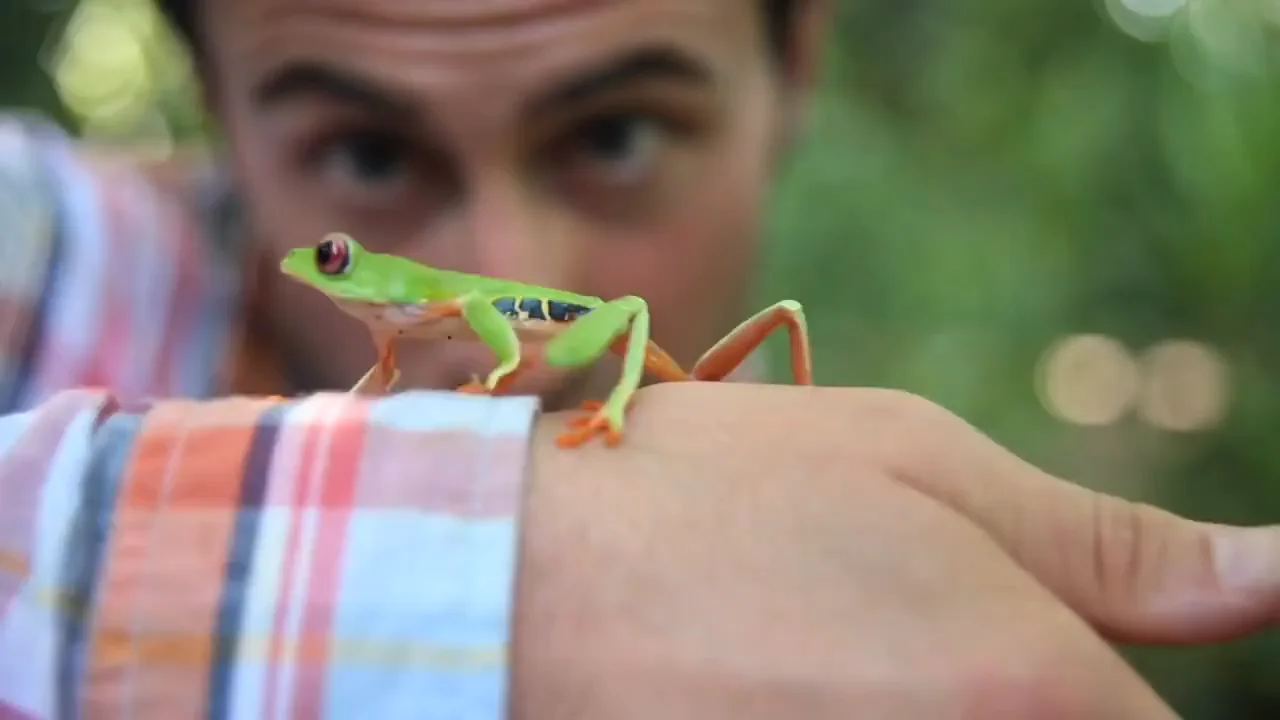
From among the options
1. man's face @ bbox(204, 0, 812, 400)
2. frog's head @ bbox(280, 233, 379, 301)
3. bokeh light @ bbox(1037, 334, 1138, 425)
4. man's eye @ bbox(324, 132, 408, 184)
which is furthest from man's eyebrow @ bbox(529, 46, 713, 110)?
bokeh light @ bbox(1037, 334, 1138, 425)

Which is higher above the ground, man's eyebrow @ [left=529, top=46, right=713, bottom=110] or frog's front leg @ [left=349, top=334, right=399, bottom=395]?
man's eyebrow @ [left=529, top=46, right=713, bottom=110]

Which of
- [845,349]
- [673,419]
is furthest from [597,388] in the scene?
[845,349]

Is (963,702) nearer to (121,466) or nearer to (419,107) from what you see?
(121,466)

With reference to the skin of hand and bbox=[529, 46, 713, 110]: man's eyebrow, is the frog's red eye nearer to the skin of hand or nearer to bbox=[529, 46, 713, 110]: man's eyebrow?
the skin of hand

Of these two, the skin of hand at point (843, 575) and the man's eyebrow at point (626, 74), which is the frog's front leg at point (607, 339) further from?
the man's eyebrow at point (626, 74)

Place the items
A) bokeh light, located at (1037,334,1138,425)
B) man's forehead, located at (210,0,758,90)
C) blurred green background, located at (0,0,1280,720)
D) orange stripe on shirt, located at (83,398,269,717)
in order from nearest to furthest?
orange stripe on shirt, located at (83,398,269,717), man's forehead, located at (210,0,758,90), blurred green background, located at (0,0,1280,720), bokeh light, located at (1037,334,1138,425)

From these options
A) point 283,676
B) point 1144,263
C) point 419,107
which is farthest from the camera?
point 1144,263
